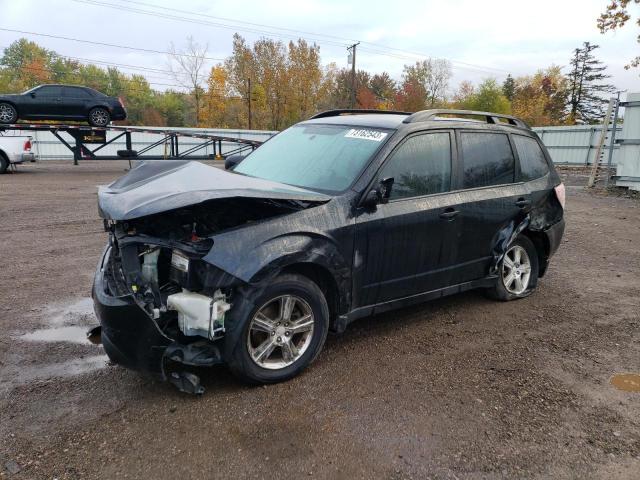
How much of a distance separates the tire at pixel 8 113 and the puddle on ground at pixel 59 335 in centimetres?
1687

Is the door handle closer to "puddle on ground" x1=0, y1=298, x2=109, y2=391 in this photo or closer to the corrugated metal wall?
"puddle on ground" x1=0, y1=298, x2=109, y2=391

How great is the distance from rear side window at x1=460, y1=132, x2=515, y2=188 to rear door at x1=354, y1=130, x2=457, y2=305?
228 mm

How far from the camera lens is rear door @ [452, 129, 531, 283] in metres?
4.41

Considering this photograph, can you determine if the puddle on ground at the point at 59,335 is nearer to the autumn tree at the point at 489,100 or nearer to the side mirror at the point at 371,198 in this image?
the side mirror at the point at 371,198

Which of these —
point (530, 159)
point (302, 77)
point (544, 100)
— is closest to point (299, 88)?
point (302, 77)

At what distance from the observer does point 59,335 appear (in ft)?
13.5

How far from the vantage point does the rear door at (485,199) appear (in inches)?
174

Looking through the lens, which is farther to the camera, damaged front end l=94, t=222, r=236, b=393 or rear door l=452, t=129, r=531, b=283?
rear door l=452, t=129, r=531, b=283

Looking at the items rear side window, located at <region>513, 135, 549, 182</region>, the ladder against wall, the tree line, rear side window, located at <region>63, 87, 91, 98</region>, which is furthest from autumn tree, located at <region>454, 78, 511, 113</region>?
rear side window, located at <region>513, 135, 549, 182</region>

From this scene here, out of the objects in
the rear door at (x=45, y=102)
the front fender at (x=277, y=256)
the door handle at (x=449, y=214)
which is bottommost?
the front fender at (x=277, y=256)

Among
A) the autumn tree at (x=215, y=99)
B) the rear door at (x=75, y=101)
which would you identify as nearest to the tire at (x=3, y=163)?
the rear door at (x=75, y=101)

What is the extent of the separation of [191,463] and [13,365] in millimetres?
1866

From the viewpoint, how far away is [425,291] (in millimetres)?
4234

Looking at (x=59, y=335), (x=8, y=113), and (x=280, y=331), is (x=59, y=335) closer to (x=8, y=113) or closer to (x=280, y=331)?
(x=280, y=331)
